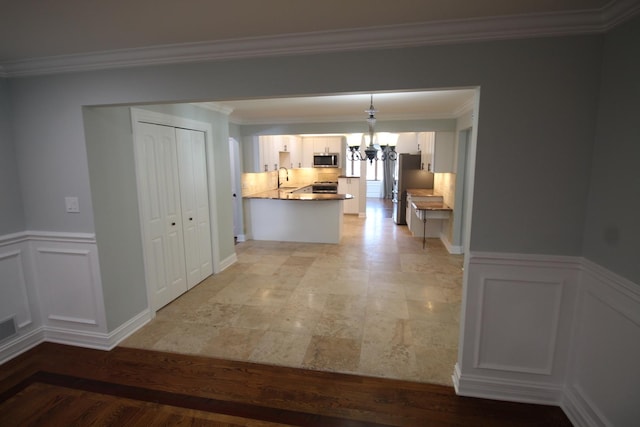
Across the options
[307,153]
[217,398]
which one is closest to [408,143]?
[307,153]

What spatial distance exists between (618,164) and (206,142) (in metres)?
4.21

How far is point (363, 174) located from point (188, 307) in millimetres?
6542

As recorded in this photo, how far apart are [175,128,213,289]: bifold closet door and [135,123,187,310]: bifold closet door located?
0.34 ft

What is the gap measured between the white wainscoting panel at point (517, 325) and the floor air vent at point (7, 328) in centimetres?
377

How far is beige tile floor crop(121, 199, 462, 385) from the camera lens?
2771 millimetres

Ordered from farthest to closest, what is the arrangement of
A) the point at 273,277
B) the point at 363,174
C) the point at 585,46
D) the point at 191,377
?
the point at 363,174 < the point at 273,277 < the point at 191,377 < the point at 585,46

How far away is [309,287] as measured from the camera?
13.9 ft

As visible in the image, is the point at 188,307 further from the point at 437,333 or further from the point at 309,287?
the point at 437,333

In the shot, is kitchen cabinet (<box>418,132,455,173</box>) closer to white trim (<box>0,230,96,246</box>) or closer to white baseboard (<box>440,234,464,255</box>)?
white baseboard (<box>440,234,464,255</box>)

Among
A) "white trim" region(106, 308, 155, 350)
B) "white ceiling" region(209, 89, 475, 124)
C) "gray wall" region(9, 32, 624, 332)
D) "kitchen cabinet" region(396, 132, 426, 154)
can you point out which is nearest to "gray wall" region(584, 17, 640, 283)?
"gray wall" region(9, 32, 624, 332)

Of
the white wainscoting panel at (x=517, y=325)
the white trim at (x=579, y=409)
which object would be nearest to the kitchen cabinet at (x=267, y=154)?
the white wainscoting panel at (x=517, y=325)

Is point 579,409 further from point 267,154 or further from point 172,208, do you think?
point 267,154

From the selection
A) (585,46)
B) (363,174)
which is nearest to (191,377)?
(585,46)

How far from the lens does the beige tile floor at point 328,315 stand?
2771 millimetres
